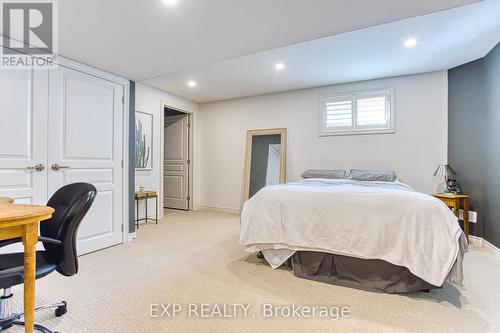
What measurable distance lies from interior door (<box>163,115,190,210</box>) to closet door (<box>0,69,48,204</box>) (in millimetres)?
3377

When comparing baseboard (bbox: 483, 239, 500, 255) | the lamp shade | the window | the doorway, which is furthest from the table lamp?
the doorway

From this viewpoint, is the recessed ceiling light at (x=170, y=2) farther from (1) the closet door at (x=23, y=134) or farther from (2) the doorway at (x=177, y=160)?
(2) the doorway at (x=177, y=160)

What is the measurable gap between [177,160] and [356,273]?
15.6 feet

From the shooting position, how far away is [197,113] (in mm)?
6148

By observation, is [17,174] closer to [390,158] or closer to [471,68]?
[390,158]

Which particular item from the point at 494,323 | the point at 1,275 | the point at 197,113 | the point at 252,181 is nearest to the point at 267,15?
the point at 1,275

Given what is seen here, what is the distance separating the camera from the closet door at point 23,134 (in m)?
2.46

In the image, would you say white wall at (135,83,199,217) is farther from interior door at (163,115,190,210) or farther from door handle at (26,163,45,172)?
door handle at (26,163,45,172)

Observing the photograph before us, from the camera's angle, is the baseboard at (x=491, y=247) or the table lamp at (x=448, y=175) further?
the table lamp at (x=448, y=175)

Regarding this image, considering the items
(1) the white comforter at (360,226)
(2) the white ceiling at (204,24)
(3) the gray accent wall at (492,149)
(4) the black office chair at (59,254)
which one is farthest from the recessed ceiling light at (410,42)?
(4) the black office chair at (59,254)

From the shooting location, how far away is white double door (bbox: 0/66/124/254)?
252cm

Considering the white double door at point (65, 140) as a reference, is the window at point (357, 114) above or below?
above

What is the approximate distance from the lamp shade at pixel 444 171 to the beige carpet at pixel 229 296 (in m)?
1.11

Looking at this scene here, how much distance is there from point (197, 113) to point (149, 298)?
468cm
